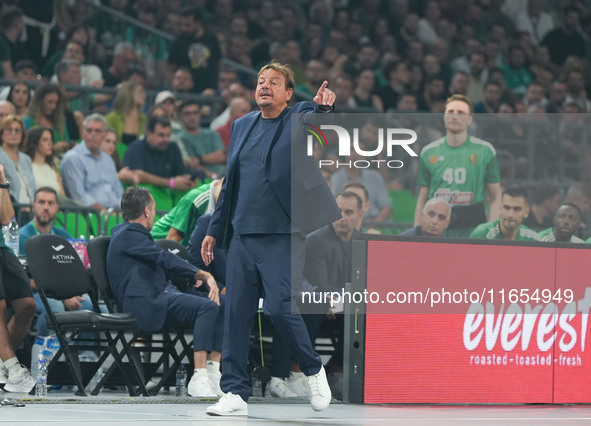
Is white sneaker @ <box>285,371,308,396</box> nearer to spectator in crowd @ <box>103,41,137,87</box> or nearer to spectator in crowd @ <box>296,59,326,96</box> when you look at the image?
spectator in crowd @ <box>103,41,137,87</box>

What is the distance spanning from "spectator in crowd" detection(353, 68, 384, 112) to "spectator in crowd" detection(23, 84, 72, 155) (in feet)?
16.6

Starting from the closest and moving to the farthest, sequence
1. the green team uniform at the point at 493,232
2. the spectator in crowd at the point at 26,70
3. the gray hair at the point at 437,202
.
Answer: the green team uniform at the point at 493,232, the gray hair at the point at 437,202, the spectator in crowd at the point at 26,70

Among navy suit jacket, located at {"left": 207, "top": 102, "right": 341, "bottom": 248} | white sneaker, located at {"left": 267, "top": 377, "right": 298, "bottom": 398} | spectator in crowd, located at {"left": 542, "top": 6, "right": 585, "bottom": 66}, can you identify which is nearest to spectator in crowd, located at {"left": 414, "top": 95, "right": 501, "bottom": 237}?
white sneaker, located at {"left": 267, "top": 377, "right": 298, "bottom": 398}

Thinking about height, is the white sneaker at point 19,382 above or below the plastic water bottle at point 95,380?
above

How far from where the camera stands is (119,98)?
1359cm

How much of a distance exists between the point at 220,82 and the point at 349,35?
11.4 ft

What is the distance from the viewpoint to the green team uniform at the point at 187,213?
9.52m

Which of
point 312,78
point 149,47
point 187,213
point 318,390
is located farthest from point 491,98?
point 318,390

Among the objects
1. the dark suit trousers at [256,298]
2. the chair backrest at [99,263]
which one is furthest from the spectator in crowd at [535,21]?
the dark suit trousers at [256,298]

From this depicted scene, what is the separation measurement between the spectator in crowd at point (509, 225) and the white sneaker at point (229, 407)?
10.8 feet

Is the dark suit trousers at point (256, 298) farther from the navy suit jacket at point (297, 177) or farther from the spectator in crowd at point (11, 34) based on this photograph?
the spectator in crowd at point (11, 34)

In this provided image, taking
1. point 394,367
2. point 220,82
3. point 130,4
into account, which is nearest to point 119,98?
point 220,82

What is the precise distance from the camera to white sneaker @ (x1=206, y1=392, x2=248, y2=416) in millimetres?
6898

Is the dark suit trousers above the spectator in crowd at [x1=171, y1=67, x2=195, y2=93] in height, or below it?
below
